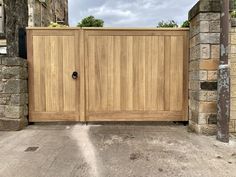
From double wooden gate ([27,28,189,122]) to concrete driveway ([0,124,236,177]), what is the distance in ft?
1.17

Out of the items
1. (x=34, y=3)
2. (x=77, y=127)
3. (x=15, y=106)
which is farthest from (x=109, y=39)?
(x=34, y=3)

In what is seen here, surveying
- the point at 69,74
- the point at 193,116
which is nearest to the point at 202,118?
the point at 193,116

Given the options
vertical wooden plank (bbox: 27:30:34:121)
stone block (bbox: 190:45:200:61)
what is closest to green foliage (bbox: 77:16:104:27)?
vertical wooden plank (bbox: 27:30:34:121)

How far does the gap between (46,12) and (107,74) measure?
744cm

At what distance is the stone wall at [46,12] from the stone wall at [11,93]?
5.45 m

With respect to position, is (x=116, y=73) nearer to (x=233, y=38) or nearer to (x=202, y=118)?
(x=202, y=118)

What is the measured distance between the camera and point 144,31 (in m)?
4.27

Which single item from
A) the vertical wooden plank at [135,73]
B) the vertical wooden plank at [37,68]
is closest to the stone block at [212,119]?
the vertical wooden plank at [135,73]

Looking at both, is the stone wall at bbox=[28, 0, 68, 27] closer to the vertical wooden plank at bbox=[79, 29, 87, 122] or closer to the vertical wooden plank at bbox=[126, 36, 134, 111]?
the vertical wooden plank at bbox=[79, 29, 87, 122]

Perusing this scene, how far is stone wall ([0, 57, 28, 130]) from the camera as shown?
398 centimetres

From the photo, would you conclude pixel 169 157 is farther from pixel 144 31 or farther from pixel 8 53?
pixel 8 53

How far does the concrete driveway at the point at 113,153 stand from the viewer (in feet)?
8.16

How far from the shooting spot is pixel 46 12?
33.9 feet

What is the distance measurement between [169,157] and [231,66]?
198 centimetres
